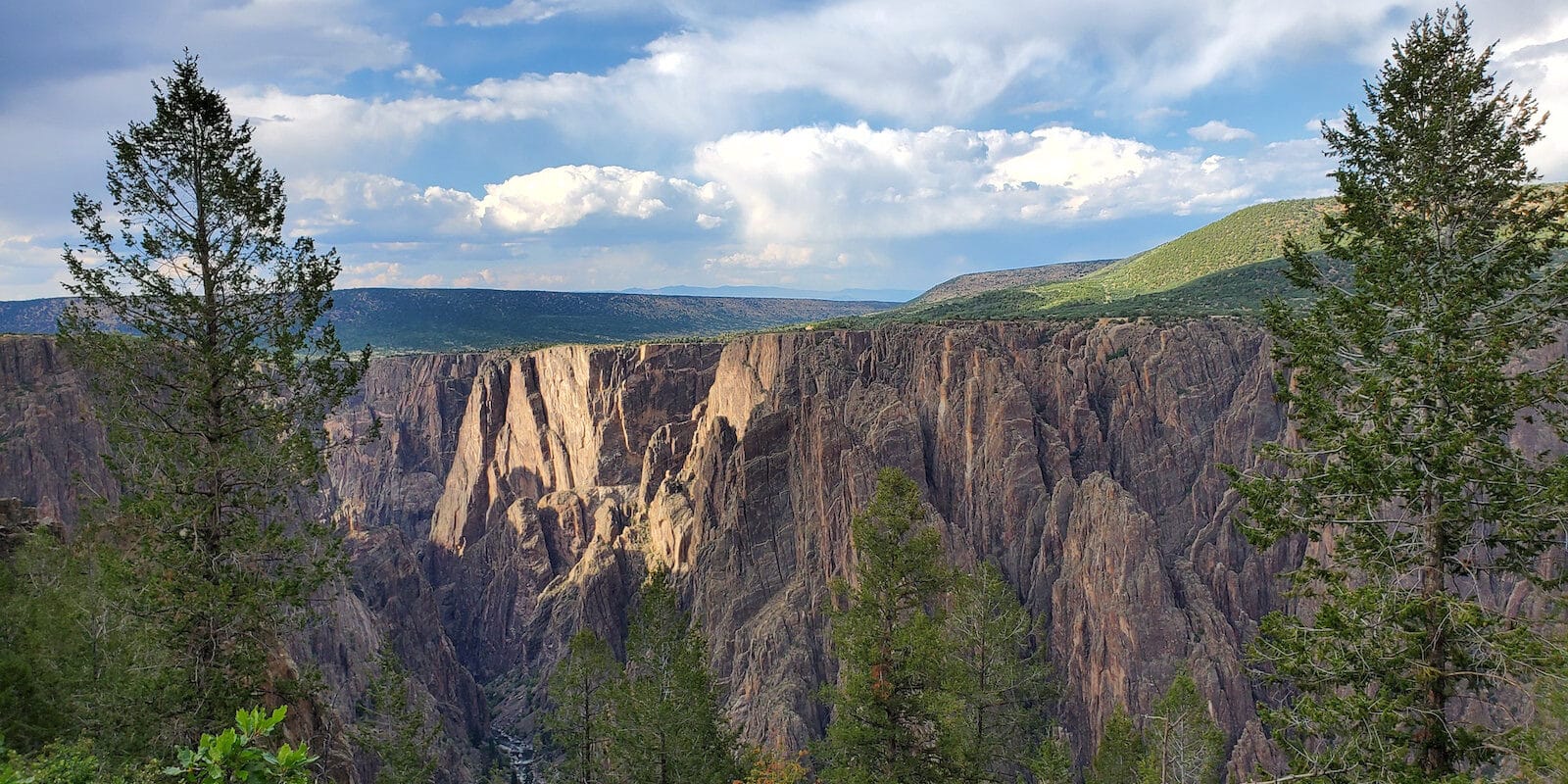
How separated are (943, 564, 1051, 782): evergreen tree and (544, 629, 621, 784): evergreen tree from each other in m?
13.5

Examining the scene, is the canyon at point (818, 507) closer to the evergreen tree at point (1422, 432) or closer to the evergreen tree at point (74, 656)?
the evergreen tree at point (74, 656)

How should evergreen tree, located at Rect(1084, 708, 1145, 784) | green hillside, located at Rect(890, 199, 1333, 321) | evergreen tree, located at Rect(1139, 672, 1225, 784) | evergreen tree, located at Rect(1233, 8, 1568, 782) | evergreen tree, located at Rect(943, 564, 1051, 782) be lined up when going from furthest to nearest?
1. green hillside, located at Rect(890, 199, 1333, 321)
2. evergreen tree, located at Rect(1084, 708, 1145, 784)
3. evergreen tree, located at Rect(1139, 672, 1225, 784)
4. evergreen tree, located at Rect(943, 564, 1051, 782)
5. evergreen tree, located at Rect(1233, 8, 1568, 782)

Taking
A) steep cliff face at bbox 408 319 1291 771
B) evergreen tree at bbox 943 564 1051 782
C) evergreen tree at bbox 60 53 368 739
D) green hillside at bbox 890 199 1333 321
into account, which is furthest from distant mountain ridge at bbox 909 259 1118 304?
evergreen tree at bbox 60 53 368 739

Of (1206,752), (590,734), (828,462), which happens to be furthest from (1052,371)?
(590,734)

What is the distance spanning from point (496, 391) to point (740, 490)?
51282 mm

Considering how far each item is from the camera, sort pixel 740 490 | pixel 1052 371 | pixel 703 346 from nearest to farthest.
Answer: pixel 1052 371
pixel 740 490
pixel 703 346

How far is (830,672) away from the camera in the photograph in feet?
189

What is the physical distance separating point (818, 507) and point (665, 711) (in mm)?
38004

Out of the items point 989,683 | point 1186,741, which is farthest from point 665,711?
point 1186,741

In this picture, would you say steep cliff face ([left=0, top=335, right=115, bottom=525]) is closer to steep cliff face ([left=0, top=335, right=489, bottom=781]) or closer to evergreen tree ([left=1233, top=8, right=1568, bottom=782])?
steep cliff face ([left=0, top=335, right=489, bottom=781])

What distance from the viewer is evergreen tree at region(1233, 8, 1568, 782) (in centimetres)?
961

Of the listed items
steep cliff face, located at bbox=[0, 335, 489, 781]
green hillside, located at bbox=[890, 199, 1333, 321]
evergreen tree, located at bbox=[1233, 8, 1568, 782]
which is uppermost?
green hillside, located at bbox=[890, 199, 1333, 321]

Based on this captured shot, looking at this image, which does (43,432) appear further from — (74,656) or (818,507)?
(818,507)

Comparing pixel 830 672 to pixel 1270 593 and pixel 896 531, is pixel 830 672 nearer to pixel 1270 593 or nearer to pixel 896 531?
pixel 1270 593
